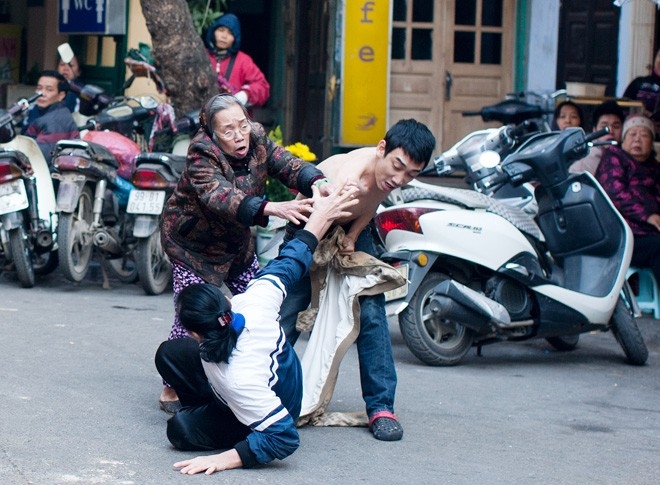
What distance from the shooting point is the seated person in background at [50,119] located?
9703mm

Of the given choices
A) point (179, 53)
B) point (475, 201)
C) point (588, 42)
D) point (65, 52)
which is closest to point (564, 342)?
point (475, 201)

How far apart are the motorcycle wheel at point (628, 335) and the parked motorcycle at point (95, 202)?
349 cm

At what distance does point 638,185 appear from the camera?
28.8 feet

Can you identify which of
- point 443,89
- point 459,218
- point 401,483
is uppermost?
point 443,89

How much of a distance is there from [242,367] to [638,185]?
4926mm

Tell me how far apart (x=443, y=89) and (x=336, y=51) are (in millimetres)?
1482

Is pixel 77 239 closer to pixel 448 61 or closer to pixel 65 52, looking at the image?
pixel 65 52

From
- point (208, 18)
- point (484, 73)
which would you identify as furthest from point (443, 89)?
point (208, 18)

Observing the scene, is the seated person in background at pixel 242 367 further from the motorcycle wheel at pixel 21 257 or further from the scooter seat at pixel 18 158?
the scooter seat at pixel 18 158

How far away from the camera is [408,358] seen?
7.30 meters

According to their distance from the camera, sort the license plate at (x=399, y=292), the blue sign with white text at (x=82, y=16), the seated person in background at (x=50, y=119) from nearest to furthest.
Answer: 1. the license plate at (x=399, y=292)
2. the seated person in background at (x=50, y=119)
3. the blue sign with white text at (x=82, y=16)

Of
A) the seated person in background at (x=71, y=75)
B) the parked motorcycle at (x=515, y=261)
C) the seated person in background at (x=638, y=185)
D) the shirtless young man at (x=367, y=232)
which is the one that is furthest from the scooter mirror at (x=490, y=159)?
the seated person in background at (x=71, y=75)

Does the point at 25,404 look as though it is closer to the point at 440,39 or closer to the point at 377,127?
the point at 377,127

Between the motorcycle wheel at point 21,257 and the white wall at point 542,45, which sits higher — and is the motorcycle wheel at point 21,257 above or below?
below
